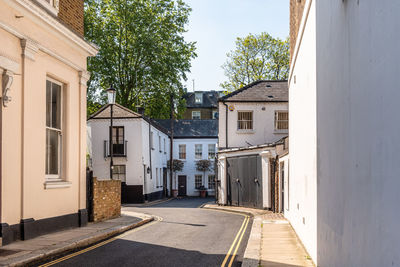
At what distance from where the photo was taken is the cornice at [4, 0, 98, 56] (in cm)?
1069

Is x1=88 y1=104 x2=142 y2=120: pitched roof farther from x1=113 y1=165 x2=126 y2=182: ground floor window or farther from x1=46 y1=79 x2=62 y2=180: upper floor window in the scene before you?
x1=46 y1=79 x2=62 y2=180: upper floor window

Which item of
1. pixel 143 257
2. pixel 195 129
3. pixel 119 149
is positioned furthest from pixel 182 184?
pixel 143 257

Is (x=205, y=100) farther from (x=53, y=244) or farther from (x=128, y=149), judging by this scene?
(x=53, y=244)

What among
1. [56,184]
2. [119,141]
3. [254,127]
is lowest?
[56,184]

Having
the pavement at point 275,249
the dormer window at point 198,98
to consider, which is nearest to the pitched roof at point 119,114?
the pavement at point 275,249

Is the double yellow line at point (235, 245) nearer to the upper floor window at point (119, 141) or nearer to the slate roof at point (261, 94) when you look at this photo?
the slate roof at point (261, 94)

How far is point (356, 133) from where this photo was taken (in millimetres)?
4398

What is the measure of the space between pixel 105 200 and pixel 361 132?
1343cm

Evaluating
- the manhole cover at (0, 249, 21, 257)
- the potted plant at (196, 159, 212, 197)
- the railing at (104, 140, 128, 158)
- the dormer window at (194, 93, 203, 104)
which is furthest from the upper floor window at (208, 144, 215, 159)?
→ the manhole cover at (0, 249, 21, 257)

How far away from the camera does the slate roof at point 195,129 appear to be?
170ft

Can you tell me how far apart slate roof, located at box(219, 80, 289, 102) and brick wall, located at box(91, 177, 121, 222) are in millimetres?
14709

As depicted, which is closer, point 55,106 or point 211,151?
point 55,106

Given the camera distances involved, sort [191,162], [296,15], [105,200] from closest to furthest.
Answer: [296,15] → [105,200] → [191,162]

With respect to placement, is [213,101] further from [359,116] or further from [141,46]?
[359,116]
